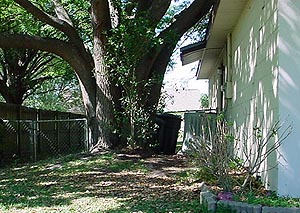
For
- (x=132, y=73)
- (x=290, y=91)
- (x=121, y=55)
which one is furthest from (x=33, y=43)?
(x=290, y=91)

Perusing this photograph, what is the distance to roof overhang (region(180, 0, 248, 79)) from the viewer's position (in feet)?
27.0

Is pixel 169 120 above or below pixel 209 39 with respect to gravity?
below

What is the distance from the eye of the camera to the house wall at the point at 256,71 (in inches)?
220

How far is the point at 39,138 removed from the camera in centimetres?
1452

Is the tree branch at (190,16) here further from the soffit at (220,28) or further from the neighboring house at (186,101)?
the neighboring house at (186,101)

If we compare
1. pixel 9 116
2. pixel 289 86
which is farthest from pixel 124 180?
pixel 9 116

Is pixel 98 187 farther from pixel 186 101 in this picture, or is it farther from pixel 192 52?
pixel 186 101

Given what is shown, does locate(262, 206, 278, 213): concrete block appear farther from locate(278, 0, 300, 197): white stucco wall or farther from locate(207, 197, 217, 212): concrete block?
locate(278, 0, 300, 197): white stucco wall

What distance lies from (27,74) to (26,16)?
17.8ft

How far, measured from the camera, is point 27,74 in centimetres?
2095

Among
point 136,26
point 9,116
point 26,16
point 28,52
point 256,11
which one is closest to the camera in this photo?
point 256,11

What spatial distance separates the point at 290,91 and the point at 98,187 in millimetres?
3439

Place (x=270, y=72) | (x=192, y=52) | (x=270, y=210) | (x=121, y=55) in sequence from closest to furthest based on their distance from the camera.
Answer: (x=270, y=210)
(x=270, y=72)
(x=121, y=55)
(x=192, y=52)

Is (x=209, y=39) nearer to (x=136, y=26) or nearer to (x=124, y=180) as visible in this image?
(x=136, y=26)
